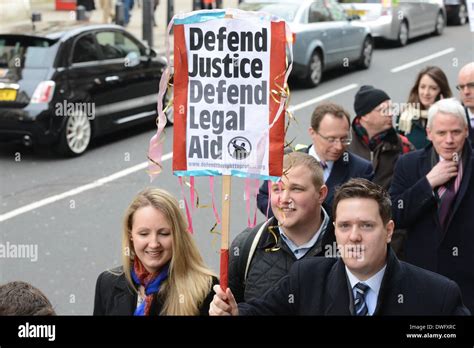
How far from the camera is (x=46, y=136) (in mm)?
13094

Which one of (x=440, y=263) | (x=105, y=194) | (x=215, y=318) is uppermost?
(x=215, y=318)

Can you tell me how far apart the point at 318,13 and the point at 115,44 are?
577 centimetres

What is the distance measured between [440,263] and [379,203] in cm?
181

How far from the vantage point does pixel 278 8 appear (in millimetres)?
18984

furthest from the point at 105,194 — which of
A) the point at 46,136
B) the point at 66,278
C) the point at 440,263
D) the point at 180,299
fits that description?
the point at 180,299

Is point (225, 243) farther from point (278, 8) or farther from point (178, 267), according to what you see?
point (278, 8)

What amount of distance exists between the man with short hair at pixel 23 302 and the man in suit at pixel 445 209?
261cm

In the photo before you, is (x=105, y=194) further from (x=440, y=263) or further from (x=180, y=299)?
(x=180, y=299)

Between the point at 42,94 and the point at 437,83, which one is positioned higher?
the point at 437,83

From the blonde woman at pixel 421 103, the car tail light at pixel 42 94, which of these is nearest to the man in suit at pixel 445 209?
the blonde woman at pixel 421 103

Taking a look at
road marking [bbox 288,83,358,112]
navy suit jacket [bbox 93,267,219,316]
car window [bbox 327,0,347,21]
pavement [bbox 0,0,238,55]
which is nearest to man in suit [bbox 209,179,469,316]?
navy suit jacket [bbox 93,267,219,316]

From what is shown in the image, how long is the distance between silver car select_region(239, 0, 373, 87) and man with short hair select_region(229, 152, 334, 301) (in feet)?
43.2

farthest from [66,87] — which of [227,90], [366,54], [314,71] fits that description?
[227,90]

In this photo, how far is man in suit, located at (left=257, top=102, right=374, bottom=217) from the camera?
6.67 meters
